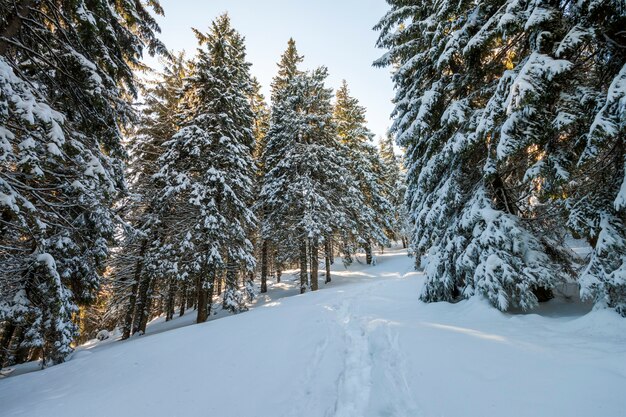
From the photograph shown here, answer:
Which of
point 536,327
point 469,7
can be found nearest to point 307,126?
point 469,7

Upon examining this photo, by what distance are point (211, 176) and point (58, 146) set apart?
6870 mm

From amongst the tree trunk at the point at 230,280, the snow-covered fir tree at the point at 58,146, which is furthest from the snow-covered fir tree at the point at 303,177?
the snow-covered fir tree at the point at 58,146

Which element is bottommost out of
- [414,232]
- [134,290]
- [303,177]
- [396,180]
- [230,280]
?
[134,290]

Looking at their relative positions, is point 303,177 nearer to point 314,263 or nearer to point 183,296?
point 314,263

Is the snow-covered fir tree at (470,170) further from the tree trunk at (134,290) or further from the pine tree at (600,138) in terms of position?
the tree trunk at (134,290)

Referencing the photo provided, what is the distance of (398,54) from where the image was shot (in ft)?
32.4

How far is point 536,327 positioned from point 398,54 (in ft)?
30.1

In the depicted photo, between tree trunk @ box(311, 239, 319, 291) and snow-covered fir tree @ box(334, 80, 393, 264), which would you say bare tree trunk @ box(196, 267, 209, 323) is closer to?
tree trunk @ box(311, 239, 319, 291)

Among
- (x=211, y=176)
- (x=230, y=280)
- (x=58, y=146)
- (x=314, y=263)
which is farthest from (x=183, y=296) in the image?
(x=58, y=146)

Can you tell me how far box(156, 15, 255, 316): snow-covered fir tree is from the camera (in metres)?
11.8

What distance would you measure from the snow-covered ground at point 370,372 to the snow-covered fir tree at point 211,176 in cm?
527

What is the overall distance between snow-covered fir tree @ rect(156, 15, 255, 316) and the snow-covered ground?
5270mm

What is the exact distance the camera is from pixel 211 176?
11922mm

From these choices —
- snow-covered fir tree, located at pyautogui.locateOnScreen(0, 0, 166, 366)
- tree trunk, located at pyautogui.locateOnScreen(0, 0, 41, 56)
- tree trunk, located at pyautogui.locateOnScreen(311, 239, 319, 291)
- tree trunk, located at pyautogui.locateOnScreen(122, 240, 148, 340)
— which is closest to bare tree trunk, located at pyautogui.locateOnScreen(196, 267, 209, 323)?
snow-covered fir tree, located at pyautogui.locateOnScreen(0, 0, 166, 366)
